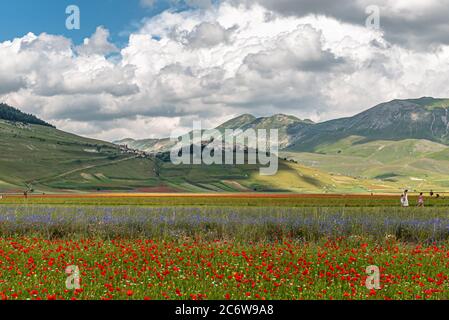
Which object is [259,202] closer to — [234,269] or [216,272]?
[234,269]

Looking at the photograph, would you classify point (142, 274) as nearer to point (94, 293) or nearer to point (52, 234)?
point (94, 293)

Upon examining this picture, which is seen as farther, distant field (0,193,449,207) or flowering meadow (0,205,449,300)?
distant field (0,193,449,207)

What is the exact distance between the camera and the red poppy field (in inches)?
534

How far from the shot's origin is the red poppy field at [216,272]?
44.5 ft

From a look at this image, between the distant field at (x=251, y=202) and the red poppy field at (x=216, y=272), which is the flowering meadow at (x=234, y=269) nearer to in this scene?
the red poppy field at (x=216, y=272)

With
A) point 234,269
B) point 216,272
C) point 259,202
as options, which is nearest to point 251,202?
point 259,202

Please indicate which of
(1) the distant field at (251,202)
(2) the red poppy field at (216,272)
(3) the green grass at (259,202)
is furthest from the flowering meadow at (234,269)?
(1) the distant field at (251,202)

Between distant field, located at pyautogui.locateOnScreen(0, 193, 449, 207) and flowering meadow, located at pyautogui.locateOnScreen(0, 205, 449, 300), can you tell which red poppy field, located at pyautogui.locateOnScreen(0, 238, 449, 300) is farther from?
distant field, located at pyautogui.locateOnScreen(0, 193, 449, 207)

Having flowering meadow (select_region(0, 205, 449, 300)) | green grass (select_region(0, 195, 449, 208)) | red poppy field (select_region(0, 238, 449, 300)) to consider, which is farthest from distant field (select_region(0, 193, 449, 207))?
red poppy field (select_region(0, 238, 449, 300))

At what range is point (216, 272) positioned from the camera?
618 inches

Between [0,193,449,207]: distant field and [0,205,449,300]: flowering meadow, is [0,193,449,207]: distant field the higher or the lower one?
the lower one

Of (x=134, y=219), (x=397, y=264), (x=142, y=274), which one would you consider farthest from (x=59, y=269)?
(x=134, y=219)

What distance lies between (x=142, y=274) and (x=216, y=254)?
4389 mm
